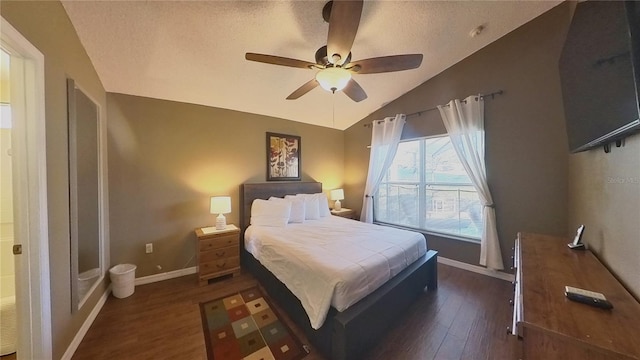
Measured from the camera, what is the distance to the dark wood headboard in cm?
328

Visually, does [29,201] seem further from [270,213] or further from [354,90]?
[354,90]

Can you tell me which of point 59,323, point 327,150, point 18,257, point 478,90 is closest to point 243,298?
point 59,323

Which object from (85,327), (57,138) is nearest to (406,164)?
(57,138)

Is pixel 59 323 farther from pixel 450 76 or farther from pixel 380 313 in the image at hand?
pixel 450 76

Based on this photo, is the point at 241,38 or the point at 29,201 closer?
the point at 29,201

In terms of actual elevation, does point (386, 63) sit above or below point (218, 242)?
above

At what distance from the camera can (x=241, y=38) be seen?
2074 millimetres

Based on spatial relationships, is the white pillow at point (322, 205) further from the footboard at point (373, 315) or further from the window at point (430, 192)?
the footboard at point (373, 315)

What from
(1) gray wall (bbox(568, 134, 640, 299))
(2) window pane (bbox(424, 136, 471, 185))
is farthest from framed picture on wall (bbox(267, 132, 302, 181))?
(1) gray wall (bbox(568, 134, 640, 299))

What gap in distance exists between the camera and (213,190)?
10.4 feet

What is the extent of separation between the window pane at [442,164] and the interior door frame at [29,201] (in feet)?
13.3

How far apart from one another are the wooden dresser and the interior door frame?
2.51 metres

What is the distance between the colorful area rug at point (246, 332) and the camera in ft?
5.42

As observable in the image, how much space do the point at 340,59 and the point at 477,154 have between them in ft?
7.62
